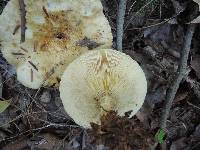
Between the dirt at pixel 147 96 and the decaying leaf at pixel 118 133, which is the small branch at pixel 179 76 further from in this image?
the decaying leaf at pixel 118 133

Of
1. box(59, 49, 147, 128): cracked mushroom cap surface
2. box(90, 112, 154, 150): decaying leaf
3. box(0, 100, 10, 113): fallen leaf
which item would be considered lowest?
box(90, 112, 154, 150): decaying leaf

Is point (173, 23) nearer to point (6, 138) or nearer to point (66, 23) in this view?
point (66, 23)

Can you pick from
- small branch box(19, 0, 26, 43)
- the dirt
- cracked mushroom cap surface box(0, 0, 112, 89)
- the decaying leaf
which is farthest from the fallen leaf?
the decaying leaf

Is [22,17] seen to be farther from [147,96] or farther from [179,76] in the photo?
[179,76]

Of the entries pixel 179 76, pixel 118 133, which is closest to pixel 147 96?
pixel 179 76

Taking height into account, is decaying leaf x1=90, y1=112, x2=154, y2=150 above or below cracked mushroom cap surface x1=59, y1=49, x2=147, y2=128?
A: below

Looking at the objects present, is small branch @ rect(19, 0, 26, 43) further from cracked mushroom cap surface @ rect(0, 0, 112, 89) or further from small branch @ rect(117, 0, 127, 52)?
small branch @ rect(117, 0, 127, 52)

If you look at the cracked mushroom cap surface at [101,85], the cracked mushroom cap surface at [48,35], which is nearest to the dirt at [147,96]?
the cracked mushroom cap surface at [48,35]
